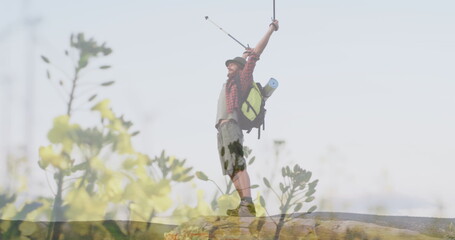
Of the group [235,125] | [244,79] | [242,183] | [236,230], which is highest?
[244,79]

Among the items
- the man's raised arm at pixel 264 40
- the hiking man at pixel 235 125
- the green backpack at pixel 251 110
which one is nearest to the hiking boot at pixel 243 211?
the hiking man at pixel 235 125

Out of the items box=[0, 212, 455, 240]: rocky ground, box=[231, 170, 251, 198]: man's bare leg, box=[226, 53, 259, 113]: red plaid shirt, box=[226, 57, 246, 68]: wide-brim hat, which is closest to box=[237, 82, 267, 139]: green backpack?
box=[226, 53, 259, 113]: red plaid shirt

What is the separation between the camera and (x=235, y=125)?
512cm

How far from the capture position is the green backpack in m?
5.21

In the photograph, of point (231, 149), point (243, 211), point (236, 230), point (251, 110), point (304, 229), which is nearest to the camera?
point (236, 230)

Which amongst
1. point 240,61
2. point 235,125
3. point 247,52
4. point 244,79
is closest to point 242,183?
point 235,125

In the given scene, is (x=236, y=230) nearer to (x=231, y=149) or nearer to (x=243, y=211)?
(x=243, y=211)

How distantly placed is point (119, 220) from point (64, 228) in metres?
0.42

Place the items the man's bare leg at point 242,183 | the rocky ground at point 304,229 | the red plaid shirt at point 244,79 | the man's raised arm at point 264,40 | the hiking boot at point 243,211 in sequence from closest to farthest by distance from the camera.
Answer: the rocky ground at point 304,229 < the hiking boot at point 243,211 < the man's bare leg at point 242,183 < the red plaid shirt at point 244,79 < the man's raised arm at point 264,40

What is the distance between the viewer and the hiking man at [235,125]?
500 cm

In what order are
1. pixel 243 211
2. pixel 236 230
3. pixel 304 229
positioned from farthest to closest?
1. pixel 243 211
2. pixel 304 229
3. pixel 236 230

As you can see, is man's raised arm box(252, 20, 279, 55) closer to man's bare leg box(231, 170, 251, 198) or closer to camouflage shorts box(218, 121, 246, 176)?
camouflage shorts box(218, 121, 246, 176)

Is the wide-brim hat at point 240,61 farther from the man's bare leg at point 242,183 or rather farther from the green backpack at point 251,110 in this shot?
the man's bare leg at point 242,183

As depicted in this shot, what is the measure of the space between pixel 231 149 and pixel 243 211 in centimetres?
55
